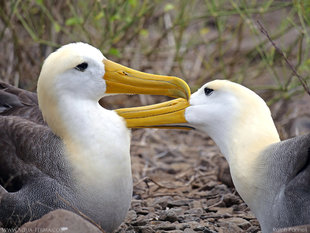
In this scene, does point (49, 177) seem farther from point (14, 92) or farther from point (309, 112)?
point (309, 112)

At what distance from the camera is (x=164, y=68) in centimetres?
865

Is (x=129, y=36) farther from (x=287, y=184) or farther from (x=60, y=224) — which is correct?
(x=60, y=224)

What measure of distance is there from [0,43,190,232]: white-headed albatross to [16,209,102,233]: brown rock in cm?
46

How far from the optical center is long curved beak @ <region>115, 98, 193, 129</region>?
13.6 feet

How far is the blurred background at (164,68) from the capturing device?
511 cm

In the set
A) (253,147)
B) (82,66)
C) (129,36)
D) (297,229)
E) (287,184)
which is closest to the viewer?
(297,229)

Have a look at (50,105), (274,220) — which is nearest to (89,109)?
(50,105)

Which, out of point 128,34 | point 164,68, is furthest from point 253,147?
point 164,68

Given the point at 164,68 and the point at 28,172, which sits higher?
the point at 28,172

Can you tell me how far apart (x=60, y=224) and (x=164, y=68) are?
564 centimetres

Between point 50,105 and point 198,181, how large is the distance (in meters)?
2.25

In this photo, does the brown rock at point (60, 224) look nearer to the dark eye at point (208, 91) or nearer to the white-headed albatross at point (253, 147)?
the white-headed albatross at point (253, 147)

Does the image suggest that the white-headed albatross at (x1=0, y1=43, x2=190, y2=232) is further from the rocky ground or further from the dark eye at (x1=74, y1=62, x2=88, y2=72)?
the rocky ground

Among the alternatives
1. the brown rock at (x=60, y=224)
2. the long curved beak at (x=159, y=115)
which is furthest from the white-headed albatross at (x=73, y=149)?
the brown rock at (x=60, y=224)
